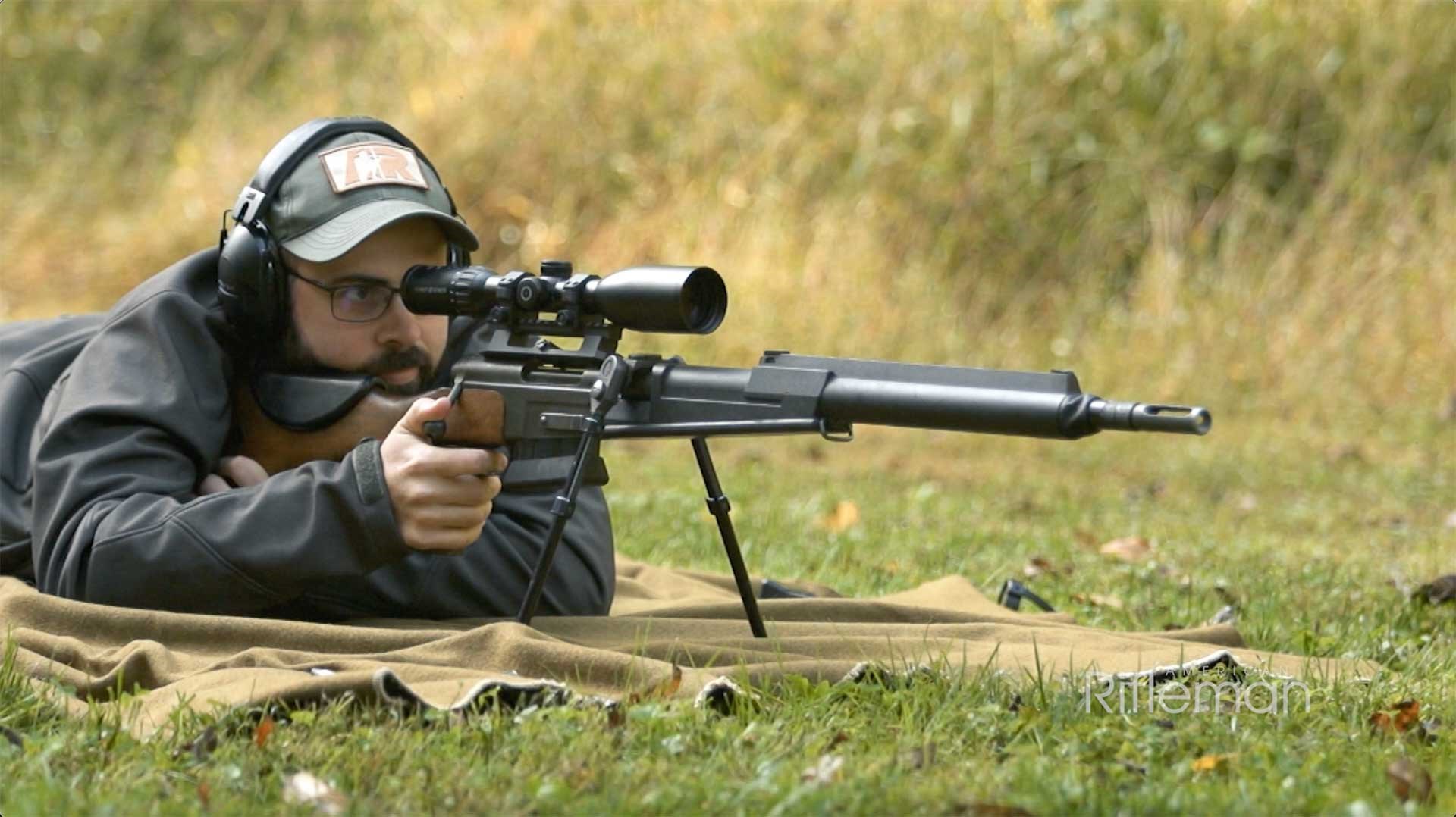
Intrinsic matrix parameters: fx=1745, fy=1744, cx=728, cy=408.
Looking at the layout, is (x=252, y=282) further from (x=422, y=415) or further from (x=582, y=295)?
(x=582, y=295)

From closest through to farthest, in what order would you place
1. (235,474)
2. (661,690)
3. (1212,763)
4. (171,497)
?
(1212,763) → (661,690) → (171,497) → (235,474)

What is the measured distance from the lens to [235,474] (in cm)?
392

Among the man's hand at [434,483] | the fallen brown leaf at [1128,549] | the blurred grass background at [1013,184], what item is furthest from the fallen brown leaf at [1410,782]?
the blurred grass background at [1013,184]

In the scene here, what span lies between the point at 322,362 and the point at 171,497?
0.48m

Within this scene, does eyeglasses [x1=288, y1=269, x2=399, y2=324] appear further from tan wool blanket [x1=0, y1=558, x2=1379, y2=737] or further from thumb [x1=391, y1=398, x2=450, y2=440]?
tan wool blanket [x1=0, y1=558, x2=1379, y2=737]

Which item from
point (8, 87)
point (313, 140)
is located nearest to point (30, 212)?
point (8, 87)

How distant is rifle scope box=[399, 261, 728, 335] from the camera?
3.33 meters

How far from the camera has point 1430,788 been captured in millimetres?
2783

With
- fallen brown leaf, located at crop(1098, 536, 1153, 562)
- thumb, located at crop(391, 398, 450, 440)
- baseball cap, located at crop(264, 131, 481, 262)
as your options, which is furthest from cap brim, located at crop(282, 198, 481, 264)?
fallen brown leaf, located at crop(1098, 536, 1153, 562)

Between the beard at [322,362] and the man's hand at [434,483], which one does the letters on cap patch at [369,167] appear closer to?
the beard at [322,362]

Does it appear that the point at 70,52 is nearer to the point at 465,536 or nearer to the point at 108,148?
the point at 108,148

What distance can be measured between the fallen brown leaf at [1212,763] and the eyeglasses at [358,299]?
2004mm

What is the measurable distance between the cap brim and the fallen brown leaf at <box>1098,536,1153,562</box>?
2.88 m

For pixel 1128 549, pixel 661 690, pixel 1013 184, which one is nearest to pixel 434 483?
pixel 661 690
